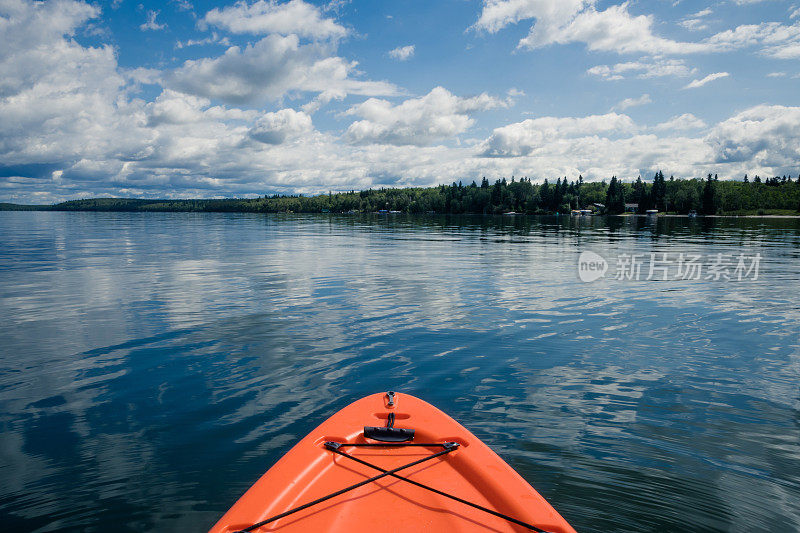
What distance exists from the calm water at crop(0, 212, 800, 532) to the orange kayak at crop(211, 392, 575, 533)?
1.53m

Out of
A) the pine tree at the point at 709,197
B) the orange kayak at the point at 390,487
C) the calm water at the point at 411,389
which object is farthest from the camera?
the pine tree at the point at 709,197

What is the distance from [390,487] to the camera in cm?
552

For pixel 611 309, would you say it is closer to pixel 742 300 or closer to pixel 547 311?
pixel 547 311

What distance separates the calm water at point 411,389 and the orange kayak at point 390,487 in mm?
1529

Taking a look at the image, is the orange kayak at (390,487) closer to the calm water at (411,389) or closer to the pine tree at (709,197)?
the calm water at (411,389)

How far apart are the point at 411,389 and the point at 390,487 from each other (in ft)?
15.0

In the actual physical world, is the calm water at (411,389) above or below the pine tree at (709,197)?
below

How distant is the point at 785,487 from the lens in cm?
656

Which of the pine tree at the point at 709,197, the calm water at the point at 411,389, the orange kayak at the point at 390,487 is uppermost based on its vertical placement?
the pine tree at the point at 709,197

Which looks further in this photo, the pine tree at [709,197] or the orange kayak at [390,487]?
the pine tree at [709,197]

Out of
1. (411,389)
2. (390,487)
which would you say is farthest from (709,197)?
(390,487)

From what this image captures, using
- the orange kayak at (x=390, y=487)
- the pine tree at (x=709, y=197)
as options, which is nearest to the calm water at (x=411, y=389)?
the orange kayak at (x=390, y=487)

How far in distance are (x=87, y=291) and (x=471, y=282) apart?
19528 millimetres

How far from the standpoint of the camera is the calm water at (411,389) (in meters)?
6.45
